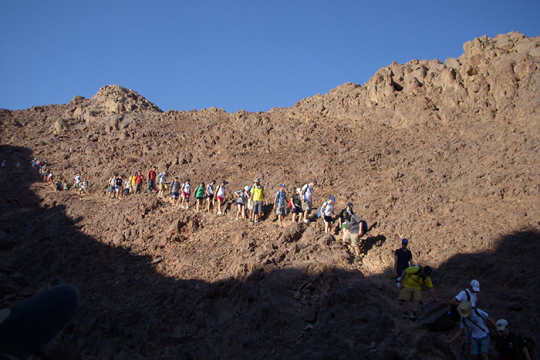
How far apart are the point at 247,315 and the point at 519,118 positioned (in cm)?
1376

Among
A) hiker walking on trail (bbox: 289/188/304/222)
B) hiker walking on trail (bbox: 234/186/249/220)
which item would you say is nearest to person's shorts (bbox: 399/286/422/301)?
hiker walking on trail (bbox: 289/188/304/222)

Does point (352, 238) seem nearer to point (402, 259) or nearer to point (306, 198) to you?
point (402, 259)

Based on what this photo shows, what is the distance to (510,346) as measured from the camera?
5.60m

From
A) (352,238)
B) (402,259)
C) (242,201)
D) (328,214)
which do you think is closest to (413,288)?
(402,259)

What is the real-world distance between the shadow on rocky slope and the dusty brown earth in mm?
36

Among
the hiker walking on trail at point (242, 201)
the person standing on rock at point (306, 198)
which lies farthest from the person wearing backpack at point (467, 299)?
the hiker walking on trail at point (242, 201)

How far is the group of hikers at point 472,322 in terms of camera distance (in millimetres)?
5590

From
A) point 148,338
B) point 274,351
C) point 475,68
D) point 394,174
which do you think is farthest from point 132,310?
point 475,68

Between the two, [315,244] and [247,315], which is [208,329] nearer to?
[247,315]

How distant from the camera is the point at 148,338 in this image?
8.68m

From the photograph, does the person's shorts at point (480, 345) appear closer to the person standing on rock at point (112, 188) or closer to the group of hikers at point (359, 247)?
the group of hikers at point (359, 247)

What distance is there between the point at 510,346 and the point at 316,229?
19.4ft

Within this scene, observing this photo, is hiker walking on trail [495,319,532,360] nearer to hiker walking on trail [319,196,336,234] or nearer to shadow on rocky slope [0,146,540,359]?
shadow on rocky slope [0,146,540,359]

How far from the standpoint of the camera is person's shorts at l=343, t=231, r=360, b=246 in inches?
392
